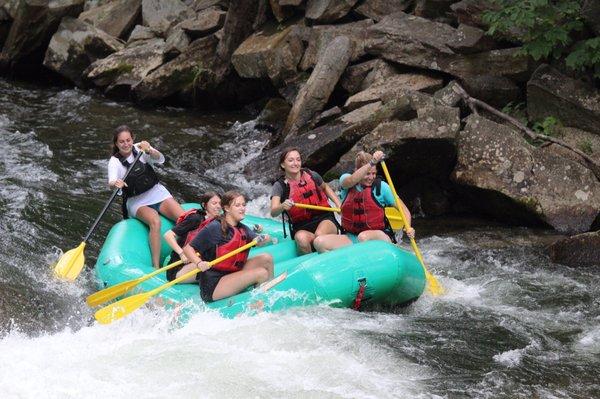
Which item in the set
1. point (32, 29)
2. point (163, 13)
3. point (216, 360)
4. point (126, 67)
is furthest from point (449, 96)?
point (32, 29)

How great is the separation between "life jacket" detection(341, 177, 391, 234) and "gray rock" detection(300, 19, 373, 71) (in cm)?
497

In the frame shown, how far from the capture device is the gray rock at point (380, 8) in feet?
37.7

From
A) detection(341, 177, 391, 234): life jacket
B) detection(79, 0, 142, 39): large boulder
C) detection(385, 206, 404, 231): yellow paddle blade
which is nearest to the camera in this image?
detection(341, 177, 391, 234): life jacket

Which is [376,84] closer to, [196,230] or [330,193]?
[330,193]

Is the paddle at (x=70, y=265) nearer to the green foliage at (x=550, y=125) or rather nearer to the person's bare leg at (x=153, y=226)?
the person's bare leg at (x=153, y=226)

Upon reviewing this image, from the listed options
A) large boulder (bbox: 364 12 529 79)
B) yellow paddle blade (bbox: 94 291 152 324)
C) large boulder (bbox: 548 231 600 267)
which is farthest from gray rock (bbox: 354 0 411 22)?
yellow paddle blade (bbox: 94 291 152 324)

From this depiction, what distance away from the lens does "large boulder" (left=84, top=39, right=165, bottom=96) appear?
13312mm

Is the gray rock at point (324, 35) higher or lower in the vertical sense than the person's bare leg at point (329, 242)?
higher

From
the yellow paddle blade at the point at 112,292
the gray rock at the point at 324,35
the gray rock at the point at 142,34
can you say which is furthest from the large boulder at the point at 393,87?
the gray rock at the point at 142,34

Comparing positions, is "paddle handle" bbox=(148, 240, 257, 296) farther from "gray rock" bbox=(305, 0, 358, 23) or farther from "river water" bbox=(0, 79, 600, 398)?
"gray rock" bbox=(305, 0, 358, 23)

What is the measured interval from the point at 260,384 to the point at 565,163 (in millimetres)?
4731

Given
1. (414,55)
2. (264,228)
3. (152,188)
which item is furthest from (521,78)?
(152,188)

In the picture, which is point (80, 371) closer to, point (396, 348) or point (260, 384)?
point (260, 384)

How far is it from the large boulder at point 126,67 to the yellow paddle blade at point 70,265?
671cm
